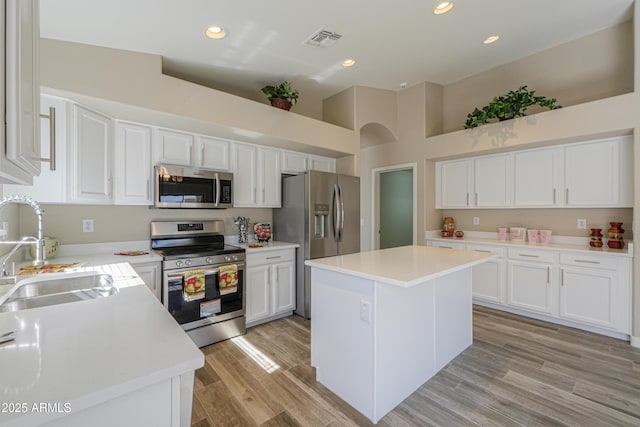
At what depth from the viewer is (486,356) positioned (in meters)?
2.57

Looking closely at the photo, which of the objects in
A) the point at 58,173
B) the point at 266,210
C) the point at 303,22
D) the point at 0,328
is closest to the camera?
the point at 0,328

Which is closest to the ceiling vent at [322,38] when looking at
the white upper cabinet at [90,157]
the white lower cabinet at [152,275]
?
the white upper cabinet at [90,157]

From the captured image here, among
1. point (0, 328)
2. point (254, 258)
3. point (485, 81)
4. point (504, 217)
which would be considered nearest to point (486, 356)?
point (504, 217)

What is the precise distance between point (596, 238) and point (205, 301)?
Result: 4.29 m

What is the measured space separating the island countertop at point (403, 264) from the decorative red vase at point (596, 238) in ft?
5.92

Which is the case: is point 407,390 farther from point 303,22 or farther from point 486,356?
point 303,22

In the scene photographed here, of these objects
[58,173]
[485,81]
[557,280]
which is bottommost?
[557,280]

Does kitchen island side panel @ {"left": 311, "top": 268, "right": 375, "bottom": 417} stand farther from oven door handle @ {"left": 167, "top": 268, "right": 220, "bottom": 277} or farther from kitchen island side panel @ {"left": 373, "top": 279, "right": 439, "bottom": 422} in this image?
oven door handle @ {"left": 167, "top": 268, "right": 220, "bottom": 277}

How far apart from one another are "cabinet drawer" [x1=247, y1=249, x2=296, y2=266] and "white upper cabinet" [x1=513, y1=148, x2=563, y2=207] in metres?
3.01

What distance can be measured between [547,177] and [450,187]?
3.85ft

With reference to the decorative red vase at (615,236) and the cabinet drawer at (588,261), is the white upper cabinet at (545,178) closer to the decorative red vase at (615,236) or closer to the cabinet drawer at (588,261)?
the decorative red vase at (615,236)

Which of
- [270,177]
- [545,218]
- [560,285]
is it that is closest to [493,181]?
[545,218]

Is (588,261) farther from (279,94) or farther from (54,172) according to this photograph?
(54,172)

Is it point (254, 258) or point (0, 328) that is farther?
point (254, 258)
